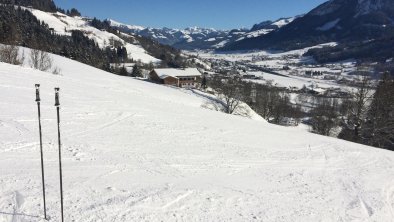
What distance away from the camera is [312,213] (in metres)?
12.2

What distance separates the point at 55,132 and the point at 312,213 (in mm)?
11908

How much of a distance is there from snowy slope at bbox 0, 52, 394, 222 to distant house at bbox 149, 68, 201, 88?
264ft

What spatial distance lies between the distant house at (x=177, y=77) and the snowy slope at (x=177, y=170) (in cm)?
8056

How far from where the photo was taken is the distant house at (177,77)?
106000mm

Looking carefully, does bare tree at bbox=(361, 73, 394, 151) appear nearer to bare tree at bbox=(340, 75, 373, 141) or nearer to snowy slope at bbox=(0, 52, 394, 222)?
bare tree at bbox=(340, 75, 373, 141)

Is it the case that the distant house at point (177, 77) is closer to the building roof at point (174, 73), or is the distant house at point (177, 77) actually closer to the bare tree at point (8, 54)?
the building roof at point (174, 73)

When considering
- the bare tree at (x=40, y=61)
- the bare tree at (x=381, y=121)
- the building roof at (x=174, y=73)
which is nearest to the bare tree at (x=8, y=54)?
the bare tree at (x=40, y=61)

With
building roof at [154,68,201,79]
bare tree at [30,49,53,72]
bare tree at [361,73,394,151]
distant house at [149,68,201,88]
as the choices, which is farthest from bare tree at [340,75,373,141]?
building roof at [154,68,201,79]

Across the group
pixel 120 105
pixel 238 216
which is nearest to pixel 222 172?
pixel 238 216

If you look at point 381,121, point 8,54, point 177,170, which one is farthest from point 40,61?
point 177,170

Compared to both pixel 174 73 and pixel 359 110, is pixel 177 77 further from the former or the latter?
pixel 359 110

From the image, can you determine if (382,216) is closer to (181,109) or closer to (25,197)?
(25,197)

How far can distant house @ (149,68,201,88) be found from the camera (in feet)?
348

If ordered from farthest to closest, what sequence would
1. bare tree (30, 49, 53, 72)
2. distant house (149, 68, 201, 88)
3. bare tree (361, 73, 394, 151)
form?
distant house (149, 68, 201, 88), bare tree (30, 49, 53, 72), bare tree (361, 73, 394, 151)
